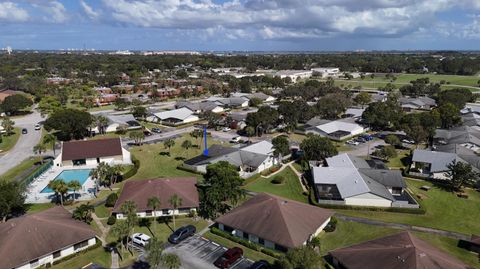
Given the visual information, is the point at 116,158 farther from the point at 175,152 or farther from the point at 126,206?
the point at 126,206

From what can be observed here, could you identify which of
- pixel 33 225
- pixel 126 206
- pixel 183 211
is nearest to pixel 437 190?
pixel 183 211

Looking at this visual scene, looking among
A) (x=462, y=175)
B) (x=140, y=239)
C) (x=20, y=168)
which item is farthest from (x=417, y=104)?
(x=20, y=168)

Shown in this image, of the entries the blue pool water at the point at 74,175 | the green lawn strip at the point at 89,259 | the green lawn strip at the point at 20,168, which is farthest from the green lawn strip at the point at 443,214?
the green lawn strip at the point at 20,168

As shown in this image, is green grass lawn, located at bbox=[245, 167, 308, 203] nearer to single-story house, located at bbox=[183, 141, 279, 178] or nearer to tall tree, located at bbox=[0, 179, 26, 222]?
single-story house, located at bbox=[183, 141, 279, 178]

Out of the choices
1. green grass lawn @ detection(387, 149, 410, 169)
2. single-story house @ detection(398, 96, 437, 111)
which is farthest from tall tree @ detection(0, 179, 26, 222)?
single-story house @ detection(398, 96, 437, 111)

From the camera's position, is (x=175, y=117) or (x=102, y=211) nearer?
(x=102, y=211)

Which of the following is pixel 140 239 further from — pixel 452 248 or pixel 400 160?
pixel 400 160
